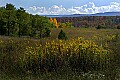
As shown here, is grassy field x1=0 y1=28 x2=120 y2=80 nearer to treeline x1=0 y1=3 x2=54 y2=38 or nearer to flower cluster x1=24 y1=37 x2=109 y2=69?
flower cluster x1=24 y1=37 x2=109 y2=69

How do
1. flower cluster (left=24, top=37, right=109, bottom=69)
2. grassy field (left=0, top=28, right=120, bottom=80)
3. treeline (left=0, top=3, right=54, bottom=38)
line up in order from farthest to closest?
treeline (left=0, top=3, right=54, bottom=38) < flower cluster (left=24, top=37, right=109, bottom=69) < grassy field (left=0, top=28, right=120, bottom=80)

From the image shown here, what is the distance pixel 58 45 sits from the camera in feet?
27.2

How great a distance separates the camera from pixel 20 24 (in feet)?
184

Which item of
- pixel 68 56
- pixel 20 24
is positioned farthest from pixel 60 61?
pixel 20 24

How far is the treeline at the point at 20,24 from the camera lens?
53.9m

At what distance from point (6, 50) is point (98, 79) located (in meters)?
4.01

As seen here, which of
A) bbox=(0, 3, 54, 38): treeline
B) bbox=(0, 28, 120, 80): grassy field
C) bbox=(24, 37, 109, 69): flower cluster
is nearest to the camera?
bbox=(0, 28, 120, 80): grassy field

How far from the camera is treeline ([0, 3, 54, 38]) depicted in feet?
177

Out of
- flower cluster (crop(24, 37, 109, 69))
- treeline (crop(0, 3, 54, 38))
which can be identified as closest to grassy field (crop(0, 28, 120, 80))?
flower cluster (crop(24, 37, 109, 69))

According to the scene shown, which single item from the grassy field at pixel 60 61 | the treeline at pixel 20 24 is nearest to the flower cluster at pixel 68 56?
the grassy field at pixel 60 61

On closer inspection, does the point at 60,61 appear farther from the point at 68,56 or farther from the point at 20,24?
the point at 20,24

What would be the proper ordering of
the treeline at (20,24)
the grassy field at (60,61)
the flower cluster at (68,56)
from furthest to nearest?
1. the treeline at (20,24)
2. the flower cluster at (68,56)
3. the grassy field at (60,61)

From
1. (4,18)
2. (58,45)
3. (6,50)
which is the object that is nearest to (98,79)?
(58,45)

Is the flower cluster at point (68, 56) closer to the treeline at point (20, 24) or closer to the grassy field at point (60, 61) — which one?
the grassy field at point (60, 61)
